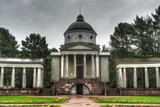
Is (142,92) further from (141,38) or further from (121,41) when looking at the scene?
(121,41)

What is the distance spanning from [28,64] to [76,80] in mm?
13823

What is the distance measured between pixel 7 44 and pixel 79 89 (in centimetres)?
3930

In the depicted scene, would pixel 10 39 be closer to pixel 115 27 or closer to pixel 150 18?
pixel 115 27

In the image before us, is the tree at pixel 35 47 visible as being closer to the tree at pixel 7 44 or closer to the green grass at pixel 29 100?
the tree at pixel 7 44

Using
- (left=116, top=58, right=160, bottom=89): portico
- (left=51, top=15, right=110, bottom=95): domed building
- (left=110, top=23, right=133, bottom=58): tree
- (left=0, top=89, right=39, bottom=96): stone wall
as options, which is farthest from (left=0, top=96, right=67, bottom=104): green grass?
(left=110, top=23, right=133, bottom=58): tree

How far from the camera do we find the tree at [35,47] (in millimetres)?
72812

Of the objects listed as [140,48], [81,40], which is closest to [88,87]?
[81,40]

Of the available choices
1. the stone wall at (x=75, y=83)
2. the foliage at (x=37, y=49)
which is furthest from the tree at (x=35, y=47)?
the stone wall at (x=75, y=83)

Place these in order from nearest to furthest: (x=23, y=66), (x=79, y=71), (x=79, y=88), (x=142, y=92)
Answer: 1. (x=142, y=92)
2. (x=79, y=88)
3. (x=23, y=66)
4. (x=79, y=71)

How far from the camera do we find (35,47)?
242 ft

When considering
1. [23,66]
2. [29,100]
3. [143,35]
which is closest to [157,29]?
[143,35]

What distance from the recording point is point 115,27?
7075 cm

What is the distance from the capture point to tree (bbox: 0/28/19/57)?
72.6 meters

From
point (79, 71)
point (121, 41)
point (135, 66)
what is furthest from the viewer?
point (121, 41)
